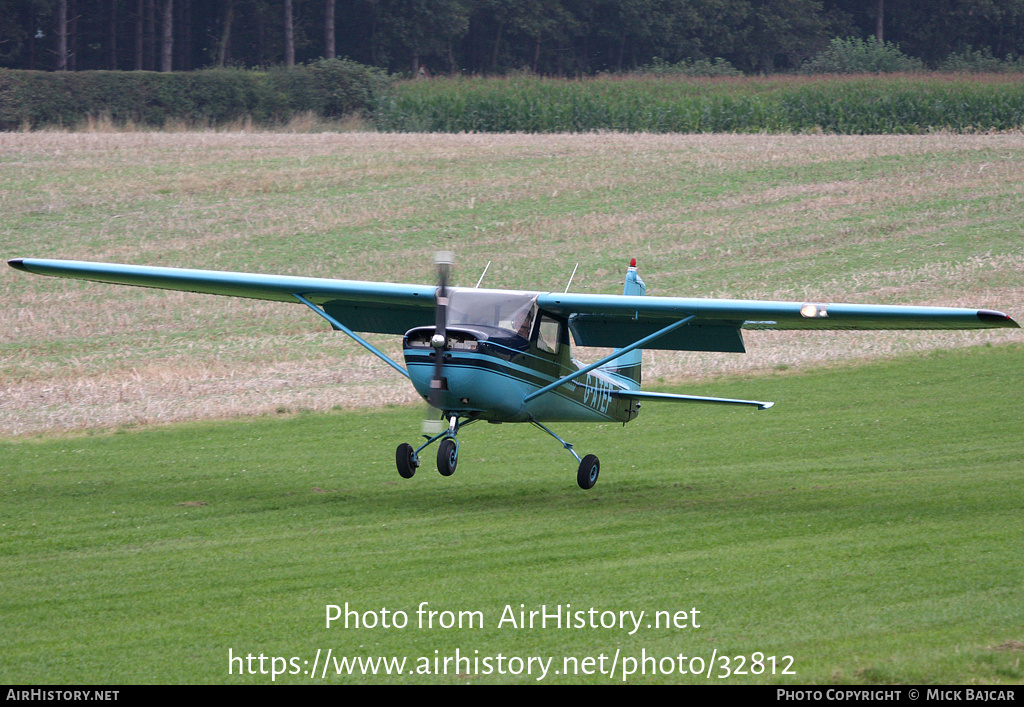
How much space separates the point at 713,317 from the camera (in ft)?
48.8

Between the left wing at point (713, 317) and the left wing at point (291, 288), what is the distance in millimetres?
2152

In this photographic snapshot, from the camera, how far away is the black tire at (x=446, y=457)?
13656mm

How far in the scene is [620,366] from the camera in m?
17.5

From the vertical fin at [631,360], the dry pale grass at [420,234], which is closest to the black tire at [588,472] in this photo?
the vertical fin at [631,360]

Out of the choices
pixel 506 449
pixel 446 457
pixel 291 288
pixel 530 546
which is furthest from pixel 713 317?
pixel 506 449

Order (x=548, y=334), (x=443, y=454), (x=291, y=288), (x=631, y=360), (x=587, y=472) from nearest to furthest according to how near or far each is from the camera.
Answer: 1. (x=443, y=454)
2. (x=548, y=334)
3. (x=587, y=472)
4. (x=291, y=288)
5. (x=631, y=360)

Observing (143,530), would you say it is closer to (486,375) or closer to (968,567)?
(486,375)

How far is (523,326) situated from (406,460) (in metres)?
2.16

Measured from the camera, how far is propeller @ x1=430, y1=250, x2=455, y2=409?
13289 mm

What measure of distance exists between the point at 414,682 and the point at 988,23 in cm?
9338

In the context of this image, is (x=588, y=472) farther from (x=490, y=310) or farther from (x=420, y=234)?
(x=420, y=234)

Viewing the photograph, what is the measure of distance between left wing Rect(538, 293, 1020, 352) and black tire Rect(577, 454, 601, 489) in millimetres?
1687

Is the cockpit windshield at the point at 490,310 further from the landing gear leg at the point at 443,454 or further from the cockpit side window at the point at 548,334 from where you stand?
the landing gear leg at the point at 443,454

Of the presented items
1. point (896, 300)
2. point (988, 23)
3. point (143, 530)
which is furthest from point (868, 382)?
point (988, 23)
